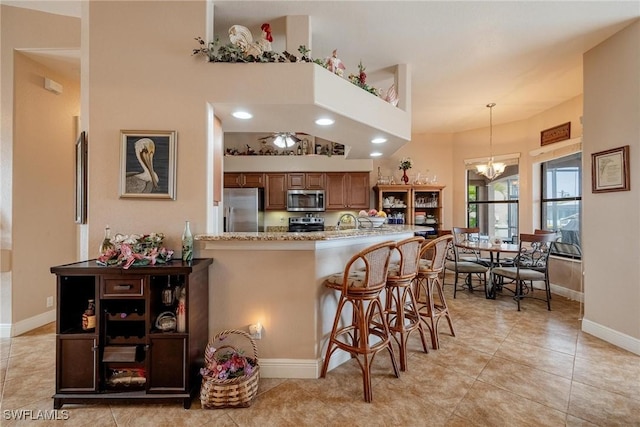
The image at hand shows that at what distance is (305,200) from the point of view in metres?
5.51

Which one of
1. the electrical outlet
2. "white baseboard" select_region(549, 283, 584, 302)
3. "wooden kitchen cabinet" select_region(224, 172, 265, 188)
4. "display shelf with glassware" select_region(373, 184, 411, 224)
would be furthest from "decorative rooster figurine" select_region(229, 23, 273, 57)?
"white baseboard" select_region(549, 283, 584, 302)

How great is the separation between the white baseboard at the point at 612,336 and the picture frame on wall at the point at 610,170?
1337 mm

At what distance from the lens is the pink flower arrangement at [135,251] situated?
191 cm

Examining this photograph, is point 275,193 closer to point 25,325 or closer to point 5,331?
point 25,325

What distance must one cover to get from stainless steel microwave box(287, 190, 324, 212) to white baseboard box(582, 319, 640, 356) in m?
3.87

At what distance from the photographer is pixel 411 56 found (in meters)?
3.12

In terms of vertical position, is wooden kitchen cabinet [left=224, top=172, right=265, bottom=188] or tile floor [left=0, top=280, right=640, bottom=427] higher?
wooden kitchen cabinet [left=224, top=172, right=265, bottom=188]

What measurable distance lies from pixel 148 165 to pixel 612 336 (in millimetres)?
4376

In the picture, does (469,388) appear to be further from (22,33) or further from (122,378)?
(22,33)

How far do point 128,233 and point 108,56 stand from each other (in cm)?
136

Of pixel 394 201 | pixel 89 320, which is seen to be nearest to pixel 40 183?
Answer: pixel 89 320

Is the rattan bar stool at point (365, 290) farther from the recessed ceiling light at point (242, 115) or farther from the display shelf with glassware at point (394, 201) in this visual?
the display shelf with glassware at point (394, 201)

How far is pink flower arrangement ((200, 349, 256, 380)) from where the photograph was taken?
190 centimetres

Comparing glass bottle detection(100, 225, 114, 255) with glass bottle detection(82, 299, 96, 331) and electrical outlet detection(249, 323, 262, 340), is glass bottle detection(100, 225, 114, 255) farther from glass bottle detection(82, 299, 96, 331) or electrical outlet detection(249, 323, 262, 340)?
electrical outlet detection(249, 323, 262, 340)
